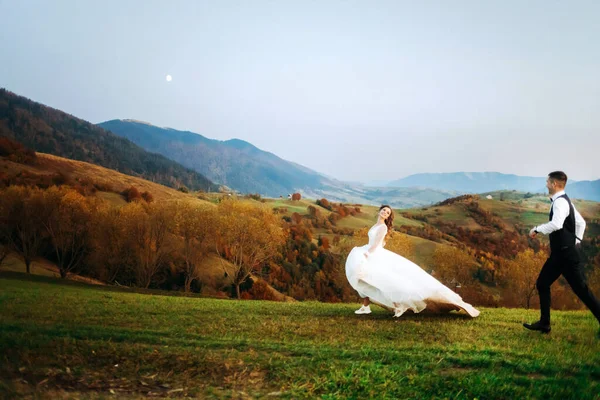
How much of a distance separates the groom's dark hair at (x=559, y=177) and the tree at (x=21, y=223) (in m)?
22.8

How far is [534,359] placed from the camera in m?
6.84

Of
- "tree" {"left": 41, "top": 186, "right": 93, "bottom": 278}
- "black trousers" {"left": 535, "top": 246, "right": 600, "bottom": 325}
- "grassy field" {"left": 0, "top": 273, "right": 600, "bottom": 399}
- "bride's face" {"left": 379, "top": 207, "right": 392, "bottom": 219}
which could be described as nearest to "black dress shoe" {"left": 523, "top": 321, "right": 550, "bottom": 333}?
"grassy field" {"left": 0, "top": 273, "right": 600, "bottom": 399}

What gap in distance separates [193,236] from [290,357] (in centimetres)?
4672

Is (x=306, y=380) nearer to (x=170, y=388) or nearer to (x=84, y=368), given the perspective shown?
(x=170, y=388)

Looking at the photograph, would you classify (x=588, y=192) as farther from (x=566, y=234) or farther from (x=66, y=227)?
(x=566, y=234)

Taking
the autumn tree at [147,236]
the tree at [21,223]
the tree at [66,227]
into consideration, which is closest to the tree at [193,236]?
the autumn tree at [147,236]

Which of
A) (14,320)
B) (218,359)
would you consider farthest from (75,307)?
(218,359)

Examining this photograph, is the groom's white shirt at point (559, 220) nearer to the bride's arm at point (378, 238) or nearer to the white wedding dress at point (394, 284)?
the white wedding dress at point (394, 284)

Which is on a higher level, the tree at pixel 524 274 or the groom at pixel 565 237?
the groom at pixel 565 237

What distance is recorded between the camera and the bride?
1038cm

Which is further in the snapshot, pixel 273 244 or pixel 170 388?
pixel 273 244

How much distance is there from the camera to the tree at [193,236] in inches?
2014

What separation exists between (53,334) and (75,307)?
3459 mm

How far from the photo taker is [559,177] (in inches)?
336
